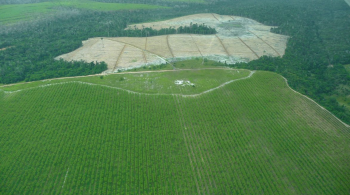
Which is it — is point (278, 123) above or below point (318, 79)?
below

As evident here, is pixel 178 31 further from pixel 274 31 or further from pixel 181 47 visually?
pixel 274 31

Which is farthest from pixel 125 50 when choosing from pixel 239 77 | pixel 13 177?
pixel 13 177

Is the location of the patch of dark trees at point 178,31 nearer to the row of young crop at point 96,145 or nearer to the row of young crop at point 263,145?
the row of young crop at point 96,145

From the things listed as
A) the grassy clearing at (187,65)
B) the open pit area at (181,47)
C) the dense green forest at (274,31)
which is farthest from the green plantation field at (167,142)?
the open pit area at (181,47)

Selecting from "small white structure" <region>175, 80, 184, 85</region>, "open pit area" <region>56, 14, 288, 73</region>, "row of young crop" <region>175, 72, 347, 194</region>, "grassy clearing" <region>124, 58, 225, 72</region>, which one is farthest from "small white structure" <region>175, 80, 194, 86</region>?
"open pit area" <region>56, 14, 288, 73</region>

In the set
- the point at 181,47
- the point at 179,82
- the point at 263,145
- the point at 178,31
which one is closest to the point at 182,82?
the point at 179,82

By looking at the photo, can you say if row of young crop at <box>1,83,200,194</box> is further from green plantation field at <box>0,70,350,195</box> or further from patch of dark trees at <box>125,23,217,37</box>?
patch of dark trees at <box>125,23,217,37</box>

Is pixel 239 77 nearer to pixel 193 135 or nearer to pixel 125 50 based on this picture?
pixel 193 135
